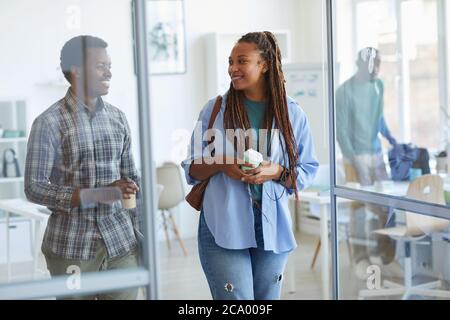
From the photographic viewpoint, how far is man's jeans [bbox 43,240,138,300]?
7.16ft

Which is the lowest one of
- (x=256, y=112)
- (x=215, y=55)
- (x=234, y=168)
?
(x=234, y=168)

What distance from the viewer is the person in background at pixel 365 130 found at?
342 cm

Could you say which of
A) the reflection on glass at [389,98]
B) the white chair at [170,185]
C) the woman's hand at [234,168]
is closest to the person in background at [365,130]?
the reflection on glass at [389,98]

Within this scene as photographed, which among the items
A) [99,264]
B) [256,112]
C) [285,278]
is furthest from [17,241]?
[285,278]

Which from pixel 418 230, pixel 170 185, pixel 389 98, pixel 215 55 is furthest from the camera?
pixel 215 55

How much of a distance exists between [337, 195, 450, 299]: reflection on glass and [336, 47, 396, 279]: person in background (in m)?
0.04

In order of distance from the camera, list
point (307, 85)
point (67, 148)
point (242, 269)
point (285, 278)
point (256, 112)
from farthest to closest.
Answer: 1. point (307, 85)
2. point (285, 278)
3. point (256, 112)
4. point (242, 269)
5. point (67, 148)

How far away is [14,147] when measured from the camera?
2.17 metres

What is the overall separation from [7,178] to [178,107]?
16.4 ft

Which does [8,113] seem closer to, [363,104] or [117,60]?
[117,60]

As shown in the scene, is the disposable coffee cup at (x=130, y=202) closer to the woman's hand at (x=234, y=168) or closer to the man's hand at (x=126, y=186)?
the man's hand at (x=126, y=186)

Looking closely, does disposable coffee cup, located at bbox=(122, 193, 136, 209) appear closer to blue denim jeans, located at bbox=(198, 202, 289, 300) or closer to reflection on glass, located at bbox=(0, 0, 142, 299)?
reflection on glass, located at bbox=(0, 0, 142, 299)

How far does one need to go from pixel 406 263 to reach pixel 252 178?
1.73m

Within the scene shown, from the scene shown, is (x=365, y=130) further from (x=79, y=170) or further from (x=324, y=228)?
(x=79, y=170)
